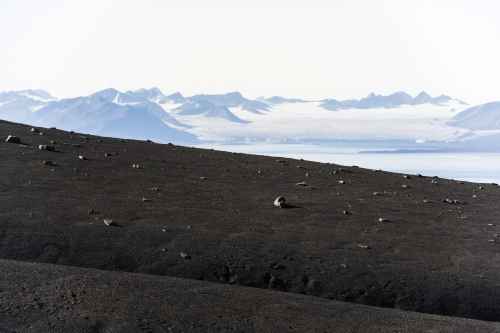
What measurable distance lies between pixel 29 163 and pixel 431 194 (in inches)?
512

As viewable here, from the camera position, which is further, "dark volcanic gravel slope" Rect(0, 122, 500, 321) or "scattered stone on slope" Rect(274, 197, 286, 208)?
"scattered stone on slope" Rect(274, 197, 286, 208)

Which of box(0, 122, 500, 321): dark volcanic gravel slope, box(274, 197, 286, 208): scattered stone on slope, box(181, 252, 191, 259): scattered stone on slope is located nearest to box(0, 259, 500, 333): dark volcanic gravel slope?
box(0, 122, 500, 321): dark volcanic gravel slope

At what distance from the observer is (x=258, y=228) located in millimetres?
14484

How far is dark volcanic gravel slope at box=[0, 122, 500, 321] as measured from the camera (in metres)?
12.1

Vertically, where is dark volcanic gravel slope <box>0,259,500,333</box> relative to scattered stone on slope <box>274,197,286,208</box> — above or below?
below

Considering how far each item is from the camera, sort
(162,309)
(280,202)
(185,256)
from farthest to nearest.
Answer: (280,202) < (185,256) < (162,309)

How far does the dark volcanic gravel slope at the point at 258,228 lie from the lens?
1208 cm

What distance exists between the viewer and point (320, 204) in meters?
17.3

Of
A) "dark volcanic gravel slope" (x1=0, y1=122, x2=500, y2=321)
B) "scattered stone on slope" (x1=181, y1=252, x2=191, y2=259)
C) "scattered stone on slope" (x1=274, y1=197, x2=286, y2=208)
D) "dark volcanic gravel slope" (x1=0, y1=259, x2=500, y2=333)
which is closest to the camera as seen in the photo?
"dark volcanic gravel slope" (x1=0, y1=259, x2=500, y2=333)

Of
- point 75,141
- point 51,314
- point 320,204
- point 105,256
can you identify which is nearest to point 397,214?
point 320,204

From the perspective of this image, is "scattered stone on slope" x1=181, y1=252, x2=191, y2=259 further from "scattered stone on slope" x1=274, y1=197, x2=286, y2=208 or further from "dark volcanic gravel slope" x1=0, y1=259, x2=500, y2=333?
"scattered stone on slope" x1=274, y1=197, x2=286, y2=208

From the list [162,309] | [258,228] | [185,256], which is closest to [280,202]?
[258,228]

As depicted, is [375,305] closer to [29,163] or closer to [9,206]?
[9,206]

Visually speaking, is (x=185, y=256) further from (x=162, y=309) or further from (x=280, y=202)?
(x=280, y=202)
